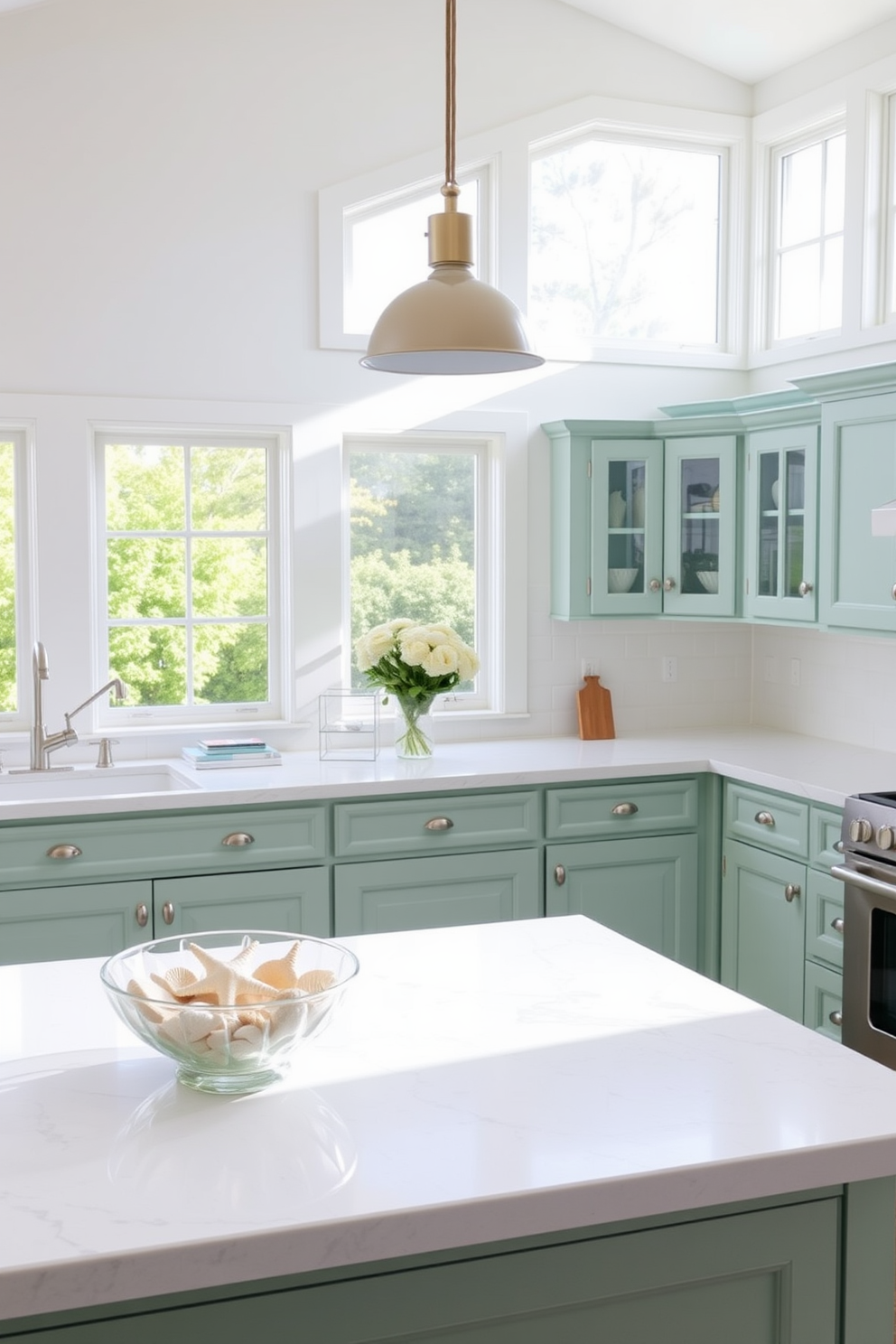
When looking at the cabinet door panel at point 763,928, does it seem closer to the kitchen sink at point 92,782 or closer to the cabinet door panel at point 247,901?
the cabinet door panel at point 247,901

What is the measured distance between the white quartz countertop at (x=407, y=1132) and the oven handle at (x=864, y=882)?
152cm

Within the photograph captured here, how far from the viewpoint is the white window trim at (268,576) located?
14.1 feet

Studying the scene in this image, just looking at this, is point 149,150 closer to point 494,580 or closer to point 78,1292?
point 494,580

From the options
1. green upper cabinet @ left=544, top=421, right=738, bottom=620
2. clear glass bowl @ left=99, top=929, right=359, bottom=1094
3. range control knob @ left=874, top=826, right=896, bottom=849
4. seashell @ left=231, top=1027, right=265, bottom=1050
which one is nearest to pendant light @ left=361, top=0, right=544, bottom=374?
clear glass bowl @ left=99, top=929, right=359, bottom=1094

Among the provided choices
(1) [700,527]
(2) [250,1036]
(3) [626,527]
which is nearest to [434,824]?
(3) [626,527]

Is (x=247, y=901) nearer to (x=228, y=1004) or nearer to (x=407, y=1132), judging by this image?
(x=228, y=1004)

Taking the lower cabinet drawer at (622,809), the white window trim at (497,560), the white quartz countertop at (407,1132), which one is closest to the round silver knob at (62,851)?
the white window trim at (497,560)

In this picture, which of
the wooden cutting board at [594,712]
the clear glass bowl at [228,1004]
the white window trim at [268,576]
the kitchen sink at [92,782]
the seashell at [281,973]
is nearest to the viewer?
the clear glass bowl at [228,1004]

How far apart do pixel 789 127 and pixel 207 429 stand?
2.38 metres

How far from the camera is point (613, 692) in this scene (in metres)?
4.89

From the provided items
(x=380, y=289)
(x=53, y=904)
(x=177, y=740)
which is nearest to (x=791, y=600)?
(x=380, y=289)

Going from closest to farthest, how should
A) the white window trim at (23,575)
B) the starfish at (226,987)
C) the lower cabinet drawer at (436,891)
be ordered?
1. the starfish at (226,987)
2. the lower cabinet drawer at (436,891)
3. the white window trim at (23,575)

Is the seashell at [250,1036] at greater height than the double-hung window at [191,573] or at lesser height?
lesser

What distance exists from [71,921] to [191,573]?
134cm
